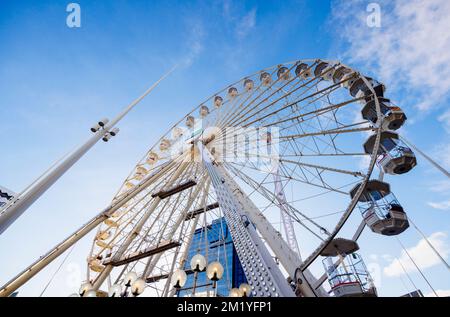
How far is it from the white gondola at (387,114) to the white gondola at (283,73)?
4.56 meters

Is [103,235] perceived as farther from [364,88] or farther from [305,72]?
[364,88]

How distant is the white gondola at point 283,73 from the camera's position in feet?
40.8

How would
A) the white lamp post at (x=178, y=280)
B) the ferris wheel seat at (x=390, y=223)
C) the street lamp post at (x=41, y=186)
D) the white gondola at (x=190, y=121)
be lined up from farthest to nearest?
the white gondola at (x=190, y=121), the ferris wheel seat at (x=390, y=223), the white lamp post at (x=178, y=280), the street lamp post at (x=41, y=186)

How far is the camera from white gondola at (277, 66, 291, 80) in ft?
40.8

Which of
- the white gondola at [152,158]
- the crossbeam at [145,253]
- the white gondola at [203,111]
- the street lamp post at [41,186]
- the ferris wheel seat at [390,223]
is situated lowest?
the street lamp post at [41,186]

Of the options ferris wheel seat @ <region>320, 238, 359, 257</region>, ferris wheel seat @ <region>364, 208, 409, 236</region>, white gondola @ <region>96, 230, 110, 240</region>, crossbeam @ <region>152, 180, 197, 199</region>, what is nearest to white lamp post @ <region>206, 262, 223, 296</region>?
ferris wheel seat @ <region>320, 238, 359, 257</region>

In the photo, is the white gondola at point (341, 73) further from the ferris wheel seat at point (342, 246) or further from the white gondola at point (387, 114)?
the ferris wheel seat at point (342, 246)

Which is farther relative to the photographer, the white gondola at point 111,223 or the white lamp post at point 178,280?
the white gondola at point 111,223

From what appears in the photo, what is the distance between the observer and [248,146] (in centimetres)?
Result: 1171

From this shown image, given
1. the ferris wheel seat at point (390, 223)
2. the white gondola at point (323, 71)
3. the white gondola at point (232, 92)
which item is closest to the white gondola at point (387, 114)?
the white gondola at point (323, 71)
